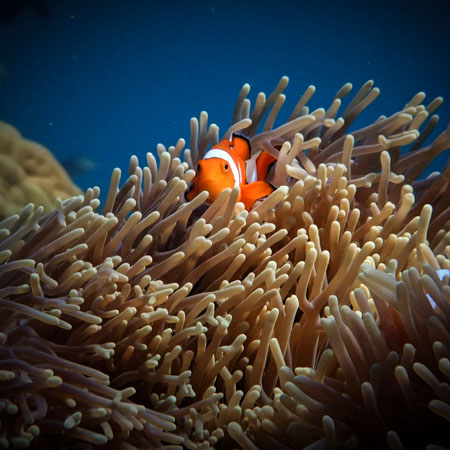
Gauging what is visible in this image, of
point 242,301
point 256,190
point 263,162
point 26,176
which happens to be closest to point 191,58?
point 26,176

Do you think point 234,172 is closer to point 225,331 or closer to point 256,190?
point 256,190

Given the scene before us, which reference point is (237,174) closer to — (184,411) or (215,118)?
(184,411)

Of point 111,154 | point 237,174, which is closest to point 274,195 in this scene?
point 237,174

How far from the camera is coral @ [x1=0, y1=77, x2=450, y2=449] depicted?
0.71 metres

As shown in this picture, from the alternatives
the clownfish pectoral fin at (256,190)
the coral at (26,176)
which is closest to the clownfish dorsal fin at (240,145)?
the clownfish pectoral fin at (256,190)

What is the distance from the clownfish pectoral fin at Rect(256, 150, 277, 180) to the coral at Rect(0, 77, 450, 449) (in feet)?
0.66

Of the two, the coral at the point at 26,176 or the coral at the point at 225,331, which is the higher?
the coral at the point at 26,176

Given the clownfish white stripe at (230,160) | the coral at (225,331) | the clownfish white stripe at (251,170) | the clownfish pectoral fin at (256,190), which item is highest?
the clownfish white stripe at (251,170)

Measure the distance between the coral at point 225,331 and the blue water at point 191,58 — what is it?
13737 mm

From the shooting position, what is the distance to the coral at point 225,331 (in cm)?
71

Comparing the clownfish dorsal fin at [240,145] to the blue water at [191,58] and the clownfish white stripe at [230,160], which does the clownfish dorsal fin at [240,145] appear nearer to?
the clownfish white stripe at [230,160]

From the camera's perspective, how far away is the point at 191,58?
17844 mm

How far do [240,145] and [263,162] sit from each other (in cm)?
12

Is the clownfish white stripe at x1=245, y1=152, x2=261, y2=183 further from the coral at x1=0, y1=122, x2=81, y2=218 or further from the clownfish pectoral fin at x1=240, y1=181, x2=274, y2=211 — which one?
the coral at x1=0, y1=122, x2=81, y2=218
